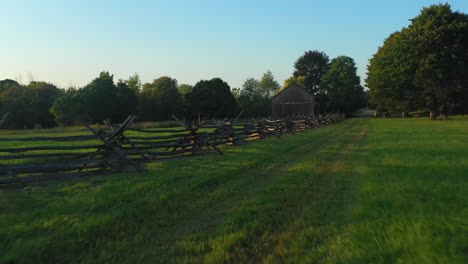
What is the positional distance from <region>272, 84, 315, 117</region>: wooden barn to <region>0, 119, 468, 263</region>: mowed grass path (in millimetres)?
46200

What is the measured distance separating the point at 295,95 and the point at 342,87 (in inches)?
1162

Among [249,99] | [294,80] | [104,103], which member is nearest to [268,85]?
[294,80]

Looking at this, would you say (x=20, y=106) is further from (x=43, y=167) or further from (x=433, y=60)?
(x=433, y=60)

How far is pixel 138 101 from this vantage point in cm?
6138

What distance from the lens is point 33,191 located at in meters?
7.38

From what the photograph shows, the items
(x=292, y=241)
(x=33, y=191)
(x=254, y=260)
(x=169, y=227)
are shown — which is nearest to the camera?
(x=254, y=260)

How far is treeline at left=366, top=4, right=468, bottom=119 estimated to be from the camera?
4069 cm

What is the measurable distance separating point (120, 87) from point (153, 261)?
58.8m

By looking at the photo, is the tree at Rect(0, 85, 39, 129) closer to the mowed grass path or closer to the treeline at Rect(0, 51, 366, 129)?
the treeline at Rect(0, 51, 366, 129)

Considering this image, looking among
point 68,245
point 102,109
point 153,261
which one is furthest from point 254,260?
point 102,109

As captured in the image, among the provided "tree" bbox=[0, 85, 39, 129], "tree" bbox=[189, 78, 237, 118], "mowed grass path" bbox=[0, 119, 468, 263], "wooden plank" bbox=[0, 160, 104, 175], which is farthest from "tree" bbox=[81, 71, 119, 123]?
"mowed grass path" bbox=[0, 119, 468, 263]

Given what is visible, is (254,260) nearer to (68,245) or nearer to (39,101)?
(68,245)

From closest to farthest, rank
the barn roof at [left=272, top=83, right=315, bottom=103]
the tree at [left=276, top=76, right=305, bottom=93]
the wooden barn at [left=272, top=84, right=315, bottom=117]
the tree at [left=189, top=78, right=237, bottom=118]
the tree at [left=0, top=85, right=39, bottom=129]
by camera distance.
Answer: the wooden barn at [left=272, top=84, right=315, bottom=117]
the barn roof at [left=272, top=83, right=315, bottom=103]
the tree at [left=0, top=85, right=39, bottom=129]
the tree at [left=189, top=78, right=237, bottom=118]
the tree at [left=276, top=76, right=305, bottom=93]

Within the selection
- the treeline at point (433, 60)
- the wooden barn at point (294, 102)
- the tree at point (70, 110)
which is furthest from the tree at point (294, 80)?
the tree at point (70, 110)
